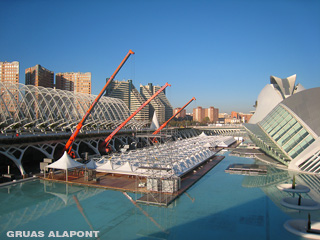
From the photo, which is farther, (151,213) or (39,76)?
(39,76)

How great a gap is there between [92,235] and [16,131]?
70.4 feet

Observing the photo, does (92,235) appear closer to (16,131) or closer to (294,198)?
(294,198)

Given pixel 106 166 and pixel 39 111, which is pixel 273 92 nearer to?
pixel 106 166

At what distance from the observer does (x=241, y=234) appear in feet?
36.1

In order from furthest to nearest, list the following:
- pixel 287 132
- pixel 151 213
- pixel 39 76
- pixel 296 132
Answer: pixel 39 76 → pixel 287 132 → pixel 296 132 → pixel 151 213

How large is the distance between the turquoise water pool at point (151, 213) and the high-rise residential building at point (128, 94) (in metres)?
102

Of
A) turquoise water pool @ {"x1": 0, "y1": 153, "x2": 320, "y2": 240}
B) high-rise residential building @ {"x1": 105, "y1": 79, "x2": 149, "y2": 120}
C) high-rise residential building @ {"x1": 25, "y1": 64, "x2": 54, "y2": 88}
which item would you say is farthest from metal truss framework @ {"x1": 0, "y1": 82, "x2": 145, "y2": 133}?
high-rise residential building @ {"x1": 105, "y1": 79, "x2": 149, "y2": 120}

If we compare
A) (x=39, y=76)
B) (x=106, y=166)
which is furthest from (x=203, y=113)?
(x=106, y=166)

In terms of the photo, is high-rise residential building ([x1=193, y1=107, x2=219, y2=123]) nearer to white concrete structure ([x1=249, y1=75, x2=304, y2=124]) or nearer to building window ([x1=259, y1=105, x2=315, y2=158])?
white concrete structure ([x1=249, y1=75, x2=304, y2=124])

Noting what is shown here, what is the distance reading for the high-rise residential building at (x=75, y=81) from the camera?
10769cm

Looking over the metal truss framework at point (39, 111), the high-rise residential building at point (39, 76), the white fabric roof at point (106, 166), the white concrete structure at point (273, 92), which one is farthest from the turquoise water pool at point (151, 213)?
the high-rise residential building at point (39, 76)

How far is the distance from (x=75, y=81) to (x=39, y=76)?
1849cm

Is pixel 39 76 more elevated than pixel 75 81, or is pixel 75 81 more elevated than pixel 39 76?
pixel 75 81

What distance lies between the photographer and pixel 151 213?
1355cm
